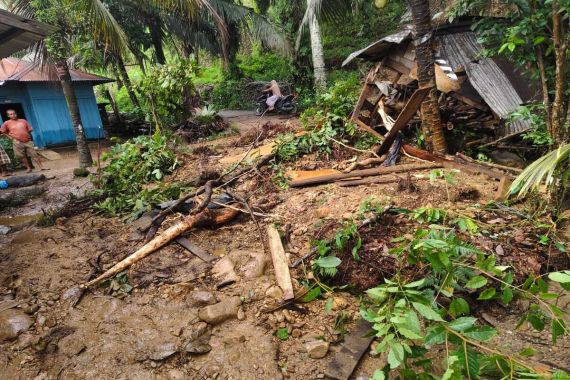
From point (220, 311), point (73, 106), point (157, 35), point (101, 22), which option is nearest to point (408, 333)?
point (220, 311)

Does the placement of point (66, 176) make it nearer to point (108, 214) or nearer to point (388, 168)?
point (108, 214)

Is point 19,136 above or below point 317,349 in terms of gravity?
above

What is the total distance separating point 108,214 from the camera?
4.79m

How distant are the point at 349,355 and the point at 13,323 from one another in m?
2.65

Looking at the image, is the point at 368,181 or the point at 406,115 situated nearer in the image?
the point at 368,181

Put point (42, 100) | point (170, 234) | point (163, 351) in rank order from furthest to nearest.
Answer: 1. point (42, 100)
2. point (170, 234)
3. point (163, 351)

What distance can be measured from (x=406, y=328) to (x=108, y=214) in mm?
4459

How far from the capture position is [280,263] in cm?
321

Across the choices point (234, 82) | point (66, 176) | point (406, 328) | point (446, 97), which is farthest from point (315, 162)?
point (234, 82)

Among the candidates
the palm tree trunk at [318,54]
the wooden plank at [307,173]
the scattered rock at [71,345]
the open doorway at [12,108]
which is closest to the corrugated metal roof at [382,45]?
the wooden plank at [307,173]

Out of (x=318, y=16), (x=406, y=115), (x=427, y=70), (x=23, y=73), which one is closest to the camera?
(x=427, y=70)

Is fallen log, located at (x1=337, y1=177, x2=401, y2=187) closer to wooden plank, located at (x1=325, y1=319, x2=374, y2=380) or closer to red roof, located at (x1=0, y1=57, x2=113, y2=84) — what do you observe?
wooden plank, located at (x1=325, y1=319, x2=374, y2=380)

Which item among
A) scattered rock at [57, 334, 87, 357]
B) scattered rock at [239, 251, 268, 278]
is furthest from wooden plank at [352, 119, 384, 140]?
scattered rock at [57, 334, 87, 357]

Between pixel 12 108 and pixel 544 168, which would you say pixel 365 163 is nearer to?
pixel 544 168
